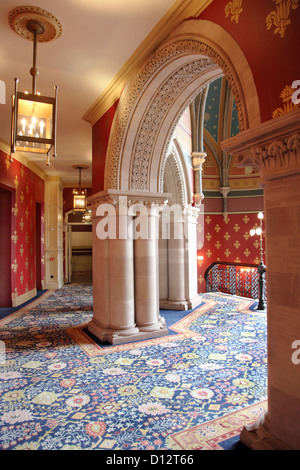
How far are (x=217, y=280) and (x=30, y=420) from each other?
9.04 metres

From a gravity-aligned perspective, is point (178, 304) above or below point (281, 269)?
below

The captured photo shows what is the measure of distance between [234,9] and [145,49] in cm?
178

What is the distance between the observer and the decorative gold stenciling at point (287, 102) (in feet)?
6.52

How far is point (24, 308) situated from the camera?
7801mm

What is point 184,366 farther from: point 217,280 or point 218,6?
point 217,280

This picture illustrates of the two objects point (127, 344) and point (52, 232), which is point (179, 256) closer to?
point (127, 344)

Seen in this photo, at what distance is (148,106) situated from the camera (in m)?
4.80

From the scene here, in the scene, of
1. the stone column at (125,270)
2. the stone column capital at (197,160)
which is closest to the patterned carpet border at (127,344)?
the stone column at (125,270)

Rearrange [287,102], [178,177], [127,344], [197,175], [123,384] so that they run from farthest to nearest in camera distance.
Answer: [197,175]
[178,177]
[127,344]
[123,384]
[287,102]

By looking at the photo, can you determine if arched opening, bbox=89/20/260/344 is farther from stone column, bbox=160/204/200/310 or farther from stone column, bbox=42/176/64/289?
stone column, bbox=42/176/64/289

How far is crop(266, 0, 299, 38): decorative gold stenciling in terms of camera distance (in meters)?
1.98

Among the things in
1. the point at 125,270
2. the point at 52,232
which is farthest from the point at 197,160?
the point at 52,232

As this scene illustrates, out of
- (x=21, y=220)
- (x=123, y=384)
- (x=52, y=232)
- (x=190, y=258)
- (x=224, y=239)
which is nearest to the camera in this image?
(x=123, y=384)

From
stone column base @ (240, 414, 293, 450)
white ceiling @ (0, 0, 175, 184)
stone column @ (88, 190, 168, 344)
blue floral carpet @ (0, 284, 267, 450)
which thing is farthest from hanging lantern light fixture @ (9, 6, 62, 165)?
stone column base @ (240, 414, 293, 450)
